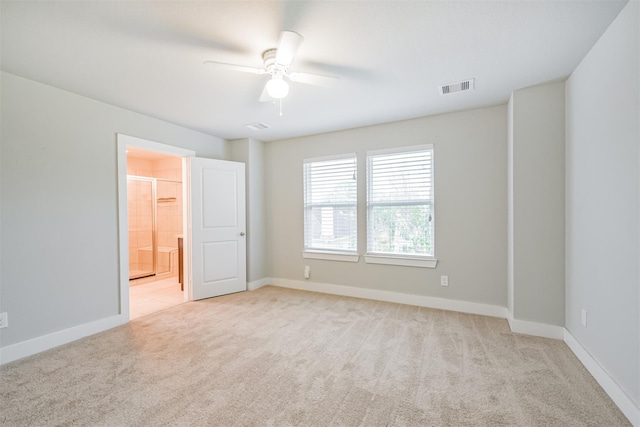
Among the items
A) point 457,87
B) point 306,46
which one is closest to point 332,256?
point 457,87

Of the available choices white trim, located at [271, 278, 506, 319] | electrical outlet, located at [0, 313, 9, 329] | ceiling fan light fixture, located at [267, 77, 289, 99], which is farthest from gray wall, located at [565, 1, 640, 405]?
electrical outlet, located at [0, 313, 9, 329]

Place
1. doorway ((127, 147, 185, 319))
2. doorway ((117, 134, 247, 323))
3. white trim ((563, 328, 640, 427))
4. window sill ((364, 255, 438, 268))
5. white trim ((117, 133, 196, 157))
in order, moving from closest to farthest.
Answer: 1. white trim ((563, 328, 640, 427))
2. white trim ((117, 133, 196, 157))
3. window sill ((364, 255, 438, 268))
4. doorway ((117, 134, 247, 323))
5. doorway ((127, 147, 185, 319))

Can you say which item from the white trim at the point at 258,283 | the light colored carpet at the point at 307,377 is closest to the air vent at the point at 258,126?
the white trim at the point at 258,283

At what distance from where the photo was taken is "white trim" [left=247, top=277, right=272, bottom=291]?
15.7 ft

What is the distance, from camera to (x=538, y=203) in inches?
115

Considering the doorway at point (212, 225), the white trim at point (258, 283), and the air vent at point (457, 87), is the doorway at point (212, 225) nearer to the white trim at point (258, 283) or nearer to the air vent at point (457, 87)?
the white trim at point (258, 283)

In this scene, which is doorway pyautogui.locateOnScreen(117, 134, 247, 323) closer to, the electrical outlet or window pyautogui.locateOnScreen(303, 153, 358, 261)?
window pyautogui.locateOnScreen(303, 153, 358, 261)

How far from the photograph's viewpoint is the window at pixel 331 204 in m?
4.43

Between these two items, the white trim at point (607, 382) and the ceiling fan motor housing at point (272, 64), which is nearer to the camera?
the white trim at point (607, 382)

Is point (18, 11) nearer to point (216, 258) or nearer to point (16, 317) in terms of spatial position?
point (16, 317)

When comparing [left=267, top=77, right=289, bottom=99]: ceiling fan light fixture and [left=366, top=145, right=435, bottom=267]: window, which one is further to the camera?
[left=366, top=145, right=435, bottom=267]: window

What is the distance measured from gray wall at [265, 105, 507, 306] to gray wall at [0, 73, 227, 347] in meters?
2.95

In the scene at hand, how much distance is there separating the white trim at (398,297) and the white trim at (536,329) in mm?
428

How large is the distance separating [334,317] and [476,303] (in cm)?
171
